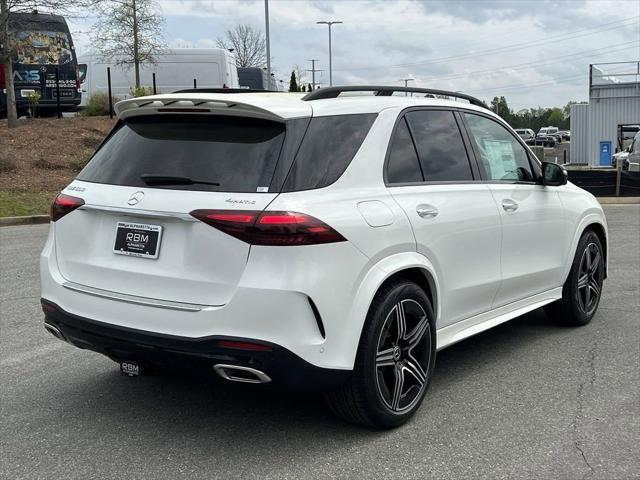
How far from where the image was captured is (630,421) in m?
3.82

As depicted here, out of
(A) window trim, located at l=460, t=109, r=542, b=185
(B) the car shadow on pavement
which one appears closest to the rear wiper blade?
(B) the car shadow on pavement

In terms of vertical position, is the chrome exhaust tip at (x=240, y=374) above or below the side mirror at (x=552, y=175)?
below

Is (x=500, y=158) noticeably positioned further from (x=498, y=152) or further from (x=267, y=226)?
(x=267, y=226)

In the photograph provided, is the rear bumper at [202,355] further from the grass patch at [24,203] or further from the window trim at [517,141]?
the grass patch at [24,203]

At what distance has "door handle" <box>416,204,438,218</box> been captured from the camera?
381cm

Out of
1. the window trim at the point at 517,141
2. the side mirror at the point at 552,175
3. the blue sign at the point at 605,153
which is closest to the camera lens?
the window trim at the point at 517,141

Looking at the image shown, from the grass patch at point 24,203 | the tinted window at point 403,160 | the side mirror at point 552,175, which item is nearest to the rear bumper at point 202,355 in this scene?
the tinted window at point 403,160

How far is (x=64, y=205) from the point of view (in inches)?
146

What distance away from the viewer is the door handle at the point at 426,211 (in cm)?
381

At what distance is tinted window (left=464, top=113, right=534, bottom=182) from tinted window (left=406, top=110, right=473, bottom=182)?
22 centimetres

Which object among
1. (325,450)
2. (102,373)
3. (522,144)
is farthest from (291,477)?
(522,144)

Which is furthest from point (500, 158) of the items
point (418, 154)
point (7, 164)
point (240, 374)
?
point (7, 164)

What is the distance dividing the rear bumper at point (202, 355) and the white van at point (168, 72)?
75.1ft

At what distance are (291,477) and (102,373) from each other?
1940mm
